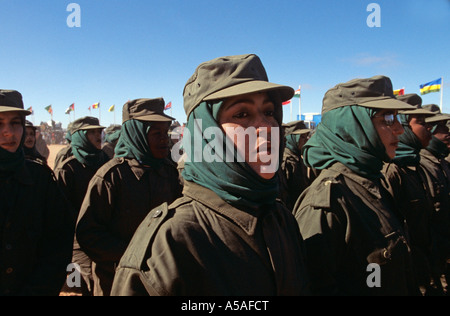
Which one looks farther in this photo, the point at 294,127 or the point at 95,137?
the point at 294,127

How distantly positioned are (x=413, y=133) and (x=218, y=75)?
4.11 m

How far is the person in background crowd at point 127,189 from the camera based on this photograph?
9.97 feet

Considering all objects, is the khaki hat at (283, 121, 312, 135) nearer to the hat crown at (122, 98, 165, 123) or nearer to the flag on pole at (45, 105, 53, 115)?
the hat crown at (122, 98, 165, 123)

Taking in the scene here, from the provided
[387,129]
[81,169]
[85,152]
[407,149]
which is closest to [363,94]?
[387,129]

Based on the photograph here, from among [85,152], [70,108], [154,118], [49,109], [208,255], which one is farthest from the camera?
[70,108]

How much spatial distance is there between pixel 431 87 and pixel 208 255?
872 inches

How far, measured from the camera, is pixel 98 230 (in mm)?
3057

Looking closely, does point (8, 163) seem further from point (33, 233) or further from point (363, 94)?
point (363, 94)

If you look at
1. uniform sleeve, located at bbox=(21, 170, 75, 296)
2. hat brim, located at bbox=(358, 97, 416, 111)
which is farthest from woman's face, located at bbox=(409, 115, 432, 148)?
uniform sleeve, located at bbox=(21, 170, 75, 296)

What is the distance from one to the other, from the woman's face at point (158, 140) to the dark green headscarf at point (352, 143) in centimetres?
204

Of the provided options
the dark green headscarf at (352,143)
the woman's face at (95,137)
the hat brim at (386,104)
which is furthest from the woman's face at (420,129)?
the woman's face at (95,137)

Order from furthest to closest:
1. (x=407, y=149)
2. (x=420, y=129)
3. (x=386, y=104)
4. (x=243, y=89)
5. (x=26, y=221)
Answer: (x=420, y=129)
(x=407, y=149)
(x=26, y=221)
(x=386, y=104)
(x=243, y=89)
